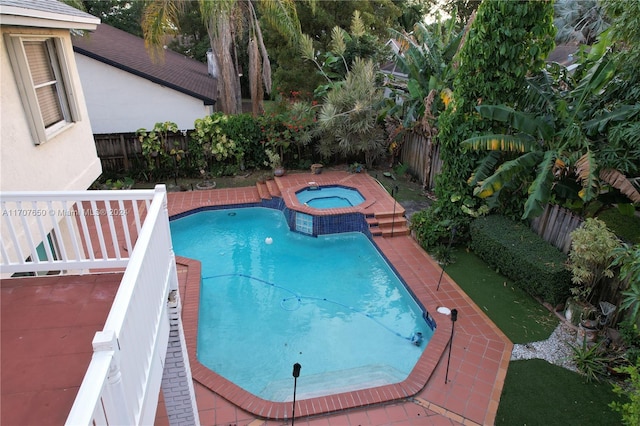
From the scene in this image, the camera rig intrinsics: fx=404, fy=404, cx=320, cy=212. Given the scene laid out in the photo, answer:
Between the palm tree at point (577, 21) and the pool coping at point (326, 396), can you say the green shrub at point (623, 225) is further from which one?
the palm tree at point (577, 21)

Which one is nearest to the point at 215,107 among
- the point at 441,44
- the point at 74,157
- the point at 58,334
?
the point at 441,44

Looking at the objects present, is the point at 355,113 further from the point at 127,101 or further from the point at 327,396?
the point at 327,396

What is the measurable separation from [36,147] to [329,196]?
33.1 feet

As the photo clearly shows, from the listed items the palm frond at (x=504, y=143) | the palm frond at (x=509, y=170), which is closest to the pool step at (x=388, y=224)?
the palm frond at (x=509, y=170)

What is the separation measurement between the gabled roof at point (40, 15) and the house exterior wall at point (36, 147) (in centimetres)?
24

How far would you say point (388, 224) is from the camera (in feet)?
42.4

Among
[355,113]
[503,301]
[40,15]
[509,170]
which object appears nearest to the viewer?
[40,15]

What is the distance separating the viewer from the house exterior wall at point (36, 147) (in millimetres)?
5590

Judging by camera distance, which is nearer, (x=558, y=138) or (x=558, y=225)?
(x=558, y=138)

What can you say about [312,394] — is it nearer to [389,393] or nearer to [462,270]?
[389,393]

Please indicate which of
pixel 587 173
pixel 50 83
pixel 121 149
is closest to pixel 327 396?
pixel 587 173

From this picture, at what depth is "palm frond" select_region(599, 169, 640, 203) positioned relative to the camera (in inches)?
310

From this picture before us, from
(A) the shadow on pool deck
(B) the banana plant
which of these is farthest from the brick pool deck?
(B) the banana plant

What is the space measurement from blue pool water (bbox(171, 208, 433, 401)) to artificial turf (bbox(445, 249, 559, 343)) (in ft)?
4.86
